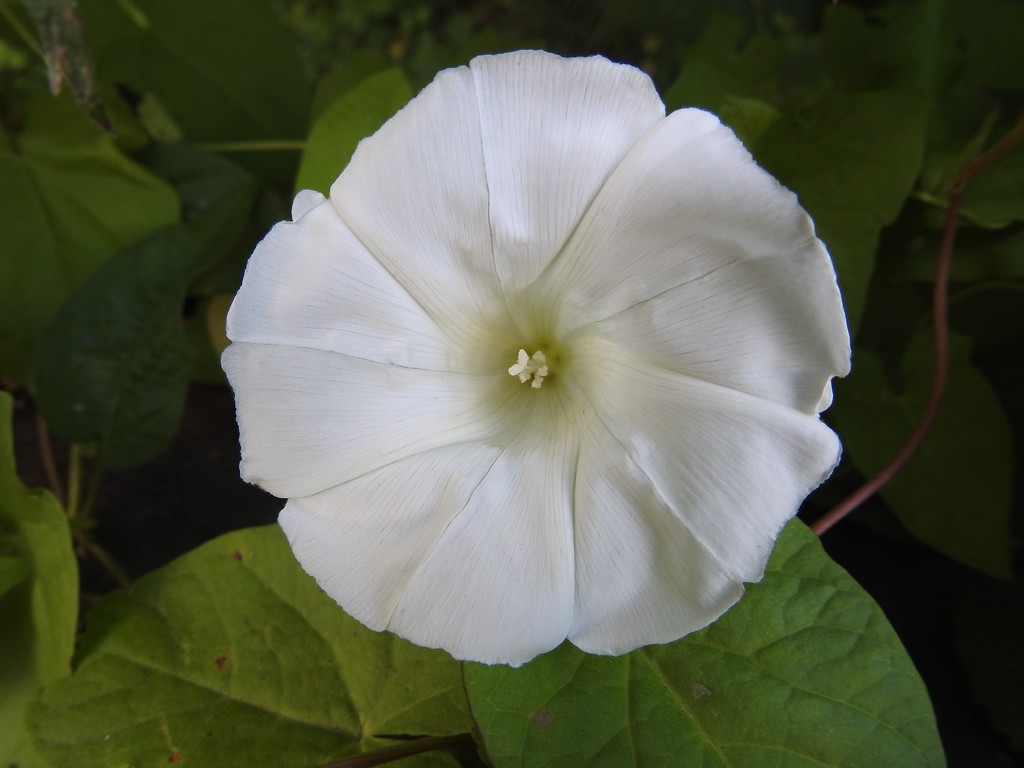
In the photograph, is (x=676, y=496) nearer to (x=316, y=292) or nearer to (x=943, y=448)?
(x=316, y=292)

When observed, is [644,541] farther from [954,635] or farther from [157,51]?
[157,51]

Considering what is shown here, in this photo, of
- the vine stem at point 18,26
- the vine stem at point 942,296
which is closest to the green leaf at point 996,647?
the vine stem at point 942,296

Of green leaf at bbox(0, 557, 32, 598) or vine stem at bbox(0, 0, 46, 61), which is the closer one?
green leaf at bbox(0, 557, 32, 598)

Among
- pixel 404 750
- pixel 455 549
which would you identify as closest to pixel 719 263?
pixel 455 549

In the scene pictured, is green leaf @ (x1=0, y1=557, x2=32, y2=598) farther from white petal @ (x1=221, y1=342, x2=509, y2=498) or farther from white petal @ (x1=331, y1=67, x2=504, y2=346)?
white petal @ (x1=331, y1=67, x2=504, y2=346)

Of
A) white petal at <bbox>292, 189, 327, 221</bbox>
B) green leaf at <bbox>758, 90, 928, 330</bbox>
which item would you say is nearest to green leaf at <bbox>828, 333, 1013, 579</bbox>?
green leaf at <bbox>758, 90, 928, 330</bbox>

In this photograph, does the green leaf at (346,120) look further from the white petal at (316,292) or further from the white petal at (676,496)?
the white petal at (676,496)

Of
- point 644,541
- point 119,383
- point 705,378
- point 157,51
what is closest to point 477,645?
point 644,541
